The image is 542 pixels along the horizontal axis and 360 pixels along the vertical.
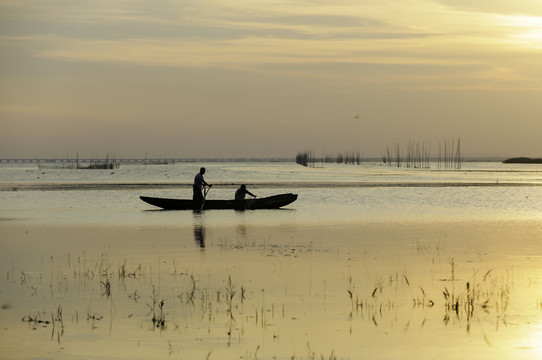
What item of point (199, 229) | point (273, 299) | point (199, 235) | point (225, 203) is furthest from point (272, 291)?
point (225, 203)

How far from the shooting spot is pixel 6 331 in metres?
10.4

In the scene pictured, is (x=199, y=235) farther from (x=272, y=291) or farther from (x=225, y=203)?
(x=272, y=291)

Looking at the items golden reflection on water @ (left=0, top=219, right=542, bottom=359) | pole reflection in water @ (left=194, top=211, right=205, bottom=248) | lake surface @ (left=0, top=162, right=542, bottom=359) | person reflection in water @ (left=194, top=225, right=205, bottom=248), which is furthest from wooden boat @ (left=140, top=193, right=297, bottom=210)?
golden reflection on water @ (left=0, top=219, right=542, bottom=359)

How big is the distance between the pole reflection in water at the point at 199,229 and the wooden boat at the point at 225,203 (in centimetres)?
55

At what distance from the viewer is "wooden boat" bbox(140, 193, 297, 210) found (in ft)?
105

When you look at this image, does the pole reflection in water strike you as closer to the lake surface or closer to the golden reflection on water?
the lake surface

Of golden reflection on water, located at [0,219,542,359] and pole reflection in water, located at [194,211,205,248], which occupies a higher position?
golden reflection on water, located at [0,219,542,359]

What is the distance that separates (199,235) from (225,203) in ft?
30.7

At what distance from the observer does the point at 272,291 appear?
43.1 ft

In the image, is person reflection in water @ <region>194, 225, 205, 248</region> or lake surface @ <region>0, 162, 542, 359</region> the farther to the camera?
person reflection in water @ <region>194, 225, 205, 248</region>

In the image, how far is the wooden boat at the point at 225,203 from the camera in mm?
31859

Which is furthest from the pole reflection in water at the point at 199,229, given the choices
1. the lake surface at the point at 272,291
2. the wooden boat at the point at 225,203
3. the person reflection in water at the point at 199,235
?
the wooden boat at the point at 225,203

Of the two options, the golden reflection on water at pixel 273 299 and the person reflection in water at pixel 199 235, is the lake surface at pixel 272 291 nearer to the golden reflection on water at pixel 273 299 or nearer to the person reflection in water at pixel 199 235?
the golden reflection on water at pixel 273 299

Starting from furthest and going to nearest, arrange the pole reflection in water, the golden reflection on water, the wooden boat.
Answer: the wooden boat → the pole reflection in water → the golden reflection on water
